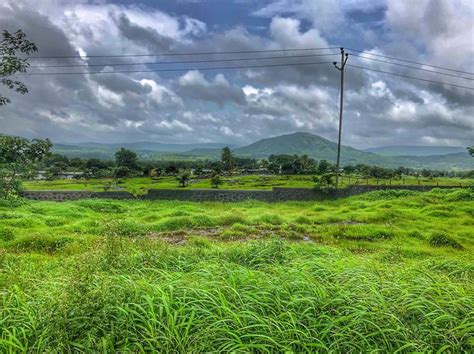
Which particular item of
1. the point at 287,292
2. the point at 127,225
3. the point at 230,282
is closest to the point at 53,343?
the point at 230,282

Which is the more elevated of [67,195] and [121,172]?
[121,172]

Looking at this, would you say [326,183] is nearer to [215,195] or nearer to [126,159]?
[215,195]

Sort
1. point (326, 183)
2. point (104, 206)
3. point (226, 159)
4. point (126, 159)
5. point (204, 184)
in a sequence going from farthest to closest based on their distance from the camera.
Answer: point (226, 159) < point (126, 159) < point (204, 184) < point (326, 183) < point (104, 206)

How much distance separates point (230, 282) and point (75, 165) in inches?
3967

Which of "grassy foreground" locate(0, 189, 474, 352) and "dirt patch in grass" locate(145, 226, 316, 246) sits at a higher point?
"grassy foreground" locate(0, 189, 474, 352)

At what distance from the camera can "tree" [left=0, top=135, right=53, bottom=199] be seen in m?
7.98

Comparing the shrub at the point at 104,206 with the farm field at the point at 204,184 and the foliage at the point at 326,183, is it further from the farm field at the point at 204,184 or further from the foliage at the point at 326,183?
the foliage at the point at 326,183

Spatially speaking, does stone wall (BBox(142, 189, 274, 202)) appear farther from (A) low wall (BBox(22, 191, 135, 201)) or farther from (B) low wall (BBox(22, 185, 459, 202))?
(A) low wall (BBox(22, 191, 135, 201))

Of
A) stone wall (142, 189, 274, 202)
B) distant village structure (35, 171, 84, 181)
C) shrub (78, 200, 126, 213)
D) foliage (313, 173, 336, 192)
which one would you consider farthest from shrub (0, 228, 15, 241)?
distant village structure (35, 171, 84, 181)

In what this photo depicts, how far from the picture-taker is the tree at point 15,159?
26.2ft

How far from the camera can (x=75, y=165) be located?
315 ft

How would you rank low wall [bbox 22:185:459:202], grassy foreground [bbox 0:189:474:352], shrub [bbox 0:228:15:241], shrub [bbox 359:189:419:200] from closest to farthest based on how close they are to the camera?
grassy foreground [bbox 0:189:474:352] → shrub [bbox 0:228:15:241] → shrub [bbox 359:189:419:200] → low wall [bbox 22:185:459:202]

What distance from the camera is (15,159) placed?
26.7 feet

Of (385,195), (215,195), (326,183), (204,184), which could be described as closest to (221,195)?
(215,195)
